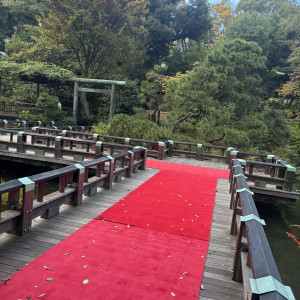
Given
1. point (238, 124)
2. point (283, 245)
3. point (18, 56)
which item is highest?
point (18, 56)

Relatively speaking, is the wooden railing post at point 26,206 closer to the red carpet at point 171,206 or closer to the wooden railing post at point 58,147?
the red carpet at point 171,206

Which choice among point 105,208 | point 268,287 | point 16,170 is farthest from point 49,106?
point 268,287

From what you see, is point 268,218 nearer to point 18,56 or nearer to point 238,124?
point 238,124

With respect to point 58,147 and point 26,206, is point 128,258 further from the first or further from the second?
point 58,147

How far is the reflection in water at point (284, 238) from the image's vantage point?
570cm

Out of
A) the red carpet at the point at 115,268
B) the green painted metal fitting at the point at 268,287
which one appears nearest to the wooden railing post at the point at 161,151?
the red carpet at the point at 115,268

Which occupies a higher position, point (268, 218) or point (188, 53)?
point (188, 53)

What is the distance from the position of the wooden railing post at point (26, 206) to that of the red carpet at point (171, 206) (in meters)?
1.30

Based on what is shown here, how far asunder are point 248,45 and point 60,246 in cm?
1777

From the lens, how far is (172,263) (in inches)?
140

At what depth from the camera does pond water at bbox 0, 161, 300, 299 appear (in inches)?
228

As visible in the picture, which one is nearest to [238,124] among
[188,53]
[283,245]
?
[283,245]

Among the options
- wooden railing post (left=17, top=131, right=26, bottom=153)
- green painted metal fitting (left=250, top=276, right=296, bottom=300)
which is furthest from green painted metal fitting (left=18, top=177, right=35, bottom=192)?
wooden railing post (left=17, top=131, right=26, bottom=153)

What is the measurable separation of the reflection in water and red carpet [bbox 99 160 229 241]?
1.93m
